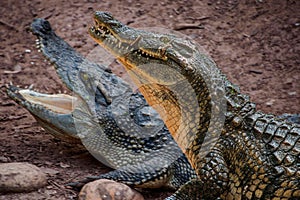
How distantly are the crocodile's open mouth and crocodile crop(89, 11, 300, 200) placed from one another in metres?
1.36

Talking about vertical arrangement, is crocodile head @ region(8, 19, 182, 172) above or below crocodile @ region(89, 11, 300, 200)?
below

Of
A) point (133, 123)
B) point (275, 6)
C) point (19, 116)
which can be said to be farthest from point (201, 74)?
point (275, 6)

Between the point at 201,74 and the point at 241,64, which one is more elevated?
the point at 201,74

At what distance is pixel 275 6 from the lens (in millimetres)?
6984

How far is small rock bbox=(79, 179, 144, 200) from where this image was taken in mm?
3707

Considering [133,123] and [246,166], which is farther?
[133,123]

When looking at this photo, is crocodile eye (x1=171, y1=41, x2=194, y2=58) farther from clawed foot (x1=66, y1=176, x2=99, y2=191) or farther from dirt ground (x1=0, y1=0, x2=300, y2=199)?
dirt ground (x1=0, y1=0, x2=300, y2=199)

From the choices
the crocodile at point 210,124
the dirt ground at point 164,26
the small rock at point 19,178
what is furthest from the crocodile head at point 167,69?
the dirt ground at point 164,26

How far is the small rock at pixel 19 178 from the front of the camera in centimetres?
374

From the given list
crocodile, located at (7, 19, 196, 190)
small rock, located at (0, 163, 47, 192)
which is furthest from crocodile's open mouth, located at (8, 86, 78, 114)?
small rock, located at (0, 163, 47, 192)

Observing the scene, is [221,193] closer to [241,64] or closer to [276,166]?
[276,166]

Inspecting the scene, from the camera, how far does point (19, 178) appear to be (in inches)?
149

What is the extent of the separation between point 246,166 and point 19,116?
2574 mm

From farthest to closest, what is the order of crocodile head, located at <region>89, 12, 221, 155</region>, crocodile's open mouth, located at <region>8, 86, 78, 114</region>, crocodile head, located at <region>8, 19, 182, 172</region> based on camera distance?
crocodile's open mouth, located at <region>8, 86, 78, 114</region> → crocodile head, located at <region>8, 19, 182, 172</region> → crocodile head, located at <region>89, 12, 221, 155</region>
